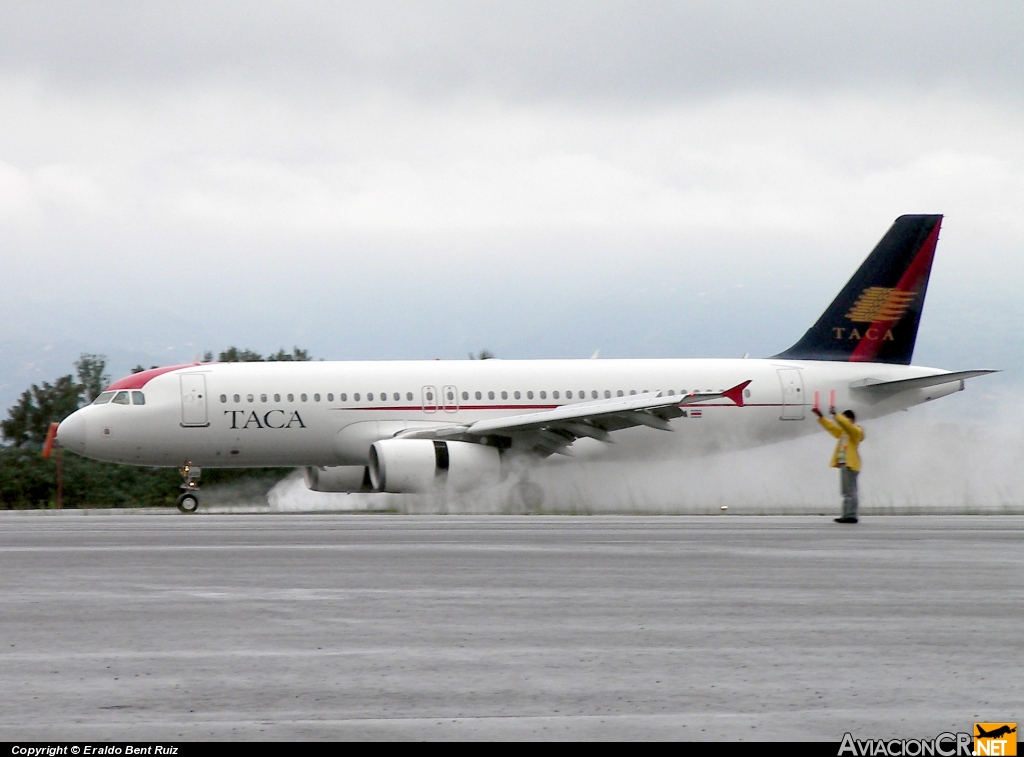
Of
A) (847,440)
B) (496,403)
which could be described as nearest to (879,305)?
(496,403)

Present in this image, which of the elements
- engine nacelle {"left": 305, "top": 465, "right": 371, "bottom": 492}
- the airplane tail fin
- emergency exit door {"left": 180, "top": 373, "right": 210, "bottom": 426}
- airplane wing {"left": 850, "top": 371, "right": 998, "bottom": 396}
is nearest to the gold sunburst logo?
the airplane tail fin

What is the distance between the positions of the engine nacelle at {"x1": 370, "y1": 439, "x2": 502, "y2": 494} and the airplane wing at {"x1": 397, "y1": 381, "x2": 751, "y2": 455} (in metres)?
0.69

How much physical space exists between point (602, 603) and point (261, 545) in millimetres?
6366

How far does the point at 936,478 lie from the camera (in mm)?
32594

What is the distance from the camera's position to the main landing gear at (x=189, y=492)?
28828mm

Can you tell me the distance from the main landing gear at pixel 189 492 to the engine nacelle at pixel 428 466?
3.59 metres

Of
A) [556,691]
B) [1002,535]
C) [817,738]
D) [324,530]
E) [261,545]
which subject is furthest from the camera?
[324,530]

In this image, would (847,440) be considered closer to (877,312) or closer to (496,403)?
(496,403)

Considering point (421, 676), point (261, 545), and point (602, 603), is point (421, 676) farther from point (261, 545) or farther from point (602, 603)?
point (261, 545)

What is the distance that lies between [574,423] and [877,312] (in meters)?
8.59

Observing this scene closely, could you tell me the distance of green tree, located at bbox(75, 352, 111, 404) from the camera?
63.5 meters

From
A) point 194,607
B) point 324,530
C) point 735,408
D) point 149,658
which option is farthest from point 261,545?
point 735,408

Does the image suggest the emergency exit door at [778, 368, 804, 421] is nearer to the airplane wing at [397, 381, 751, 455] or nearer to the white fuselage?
the white fuselage

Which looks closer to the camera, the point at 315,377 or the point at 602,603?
the point at 602,603
